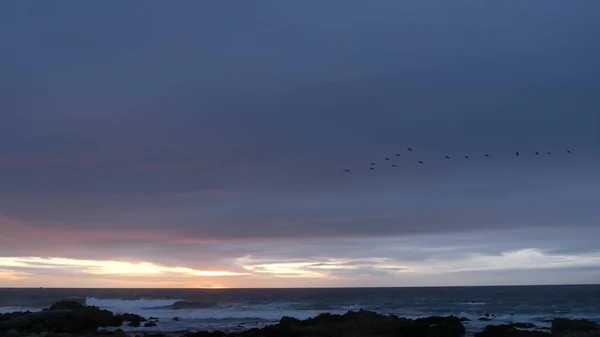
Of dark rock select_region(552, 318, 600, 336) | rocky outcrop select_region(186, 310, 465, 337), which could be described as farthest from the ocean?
A: dark rock select_region(552, 318, 600, 336)

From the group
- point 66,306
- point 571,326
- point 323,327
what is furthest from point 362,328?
point 66,306

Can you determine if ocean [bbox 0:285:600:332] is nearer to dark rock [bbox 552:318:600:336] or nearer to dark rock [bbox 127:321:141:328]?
dark rock [bbox 127:321:141:328]

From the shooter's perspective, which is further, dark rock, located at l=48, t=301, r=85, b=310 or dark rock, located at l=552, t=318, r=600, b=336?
dark rock, located at l=48, t=301, r=85, b=310

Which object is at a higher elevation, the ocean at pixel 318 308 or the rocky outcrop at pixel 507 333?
the ocean at pixel 318 308

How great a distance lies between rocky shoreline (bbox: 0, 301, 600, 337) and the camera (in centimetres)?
3562

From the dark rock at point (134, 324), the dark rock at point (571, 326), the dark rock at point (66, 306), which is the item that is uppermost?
the dark rock at point (66, 306)

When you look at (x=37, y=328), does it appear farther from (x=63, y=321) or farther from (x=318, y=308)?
(x=318, y=308)

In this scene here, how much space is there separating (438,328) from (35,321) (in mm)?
25767

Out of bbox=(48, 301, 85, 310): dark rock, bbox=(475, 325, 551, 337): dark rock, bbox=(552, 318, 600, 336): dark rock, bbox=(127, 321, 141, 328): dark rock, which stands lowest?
Result: bbox=(475, 325, 551, 337): dark rock

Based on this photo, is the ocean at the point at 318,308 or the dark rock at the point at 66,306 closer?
the dark rock at the point at 66,306

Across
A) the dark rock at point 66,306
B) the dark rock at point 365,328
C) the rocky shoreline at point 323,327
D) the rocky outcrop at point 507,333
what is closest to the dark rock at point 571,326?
the rocky shoreline at point 323,327

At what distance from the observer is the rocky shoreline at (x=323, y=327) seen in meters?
35.6

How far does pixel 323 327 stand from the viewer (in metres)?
39.0

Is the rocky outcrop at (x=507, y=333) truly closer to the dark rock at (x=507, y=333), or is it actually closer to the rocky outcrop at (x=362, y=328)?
the dark rock at (x=507, y=333)
